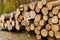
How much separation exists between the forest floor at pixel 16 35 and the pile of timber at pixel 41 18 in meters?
0.25

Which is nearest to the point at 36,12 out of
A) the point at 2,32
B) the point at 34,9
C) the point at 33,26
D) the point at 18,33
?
the point at 34,9

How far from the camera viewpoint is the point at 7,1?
23.5ft

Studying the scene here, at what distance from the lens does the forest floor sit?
4527 millimetres

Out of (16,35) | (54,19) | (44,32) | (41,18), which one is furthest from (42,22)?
(16,35)

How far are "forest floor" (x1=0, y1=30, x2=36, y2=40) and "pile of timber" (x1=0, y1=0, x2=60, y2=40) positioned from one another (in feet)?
0.83

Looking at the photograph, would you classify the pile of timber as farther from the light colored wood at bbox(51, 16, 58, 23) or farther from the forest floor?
the forest floor

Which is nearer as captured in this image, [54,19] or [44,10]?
[54,19]

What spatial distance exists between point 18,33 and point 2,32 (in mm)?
533

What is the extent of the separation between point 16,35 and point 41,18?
110cm

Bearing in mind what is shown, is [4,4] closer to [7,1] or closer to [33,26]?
[7,1]

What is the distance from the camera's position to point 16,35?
480 cm

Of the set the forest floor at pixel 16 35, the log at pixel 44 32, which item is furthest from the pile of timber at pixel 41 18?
the forest floor at pixel 16 35

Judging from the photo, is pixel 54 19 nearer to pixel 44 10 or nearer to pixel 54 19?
pixel 54 19

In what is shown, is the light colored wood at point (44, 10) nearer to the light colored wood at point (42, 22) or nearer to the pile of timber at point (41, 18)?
the pile of timber at point (41, 18)
